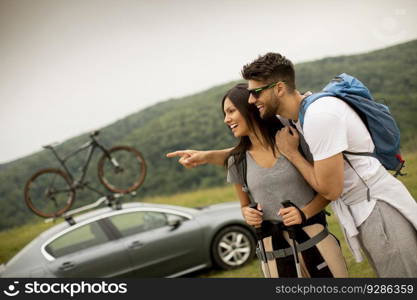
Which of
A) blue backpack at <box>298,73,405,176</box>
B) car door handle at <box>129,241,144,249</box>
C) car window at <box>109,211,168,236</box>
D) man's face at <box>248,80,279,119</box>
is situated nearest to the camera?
blue backpack at <box>298,73,405,176</box>

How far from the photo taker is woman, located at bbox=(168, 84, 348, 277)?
2234 mm

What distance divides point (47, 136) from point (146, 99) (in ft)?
15.1

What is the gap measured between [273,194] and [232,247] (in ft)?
12.8

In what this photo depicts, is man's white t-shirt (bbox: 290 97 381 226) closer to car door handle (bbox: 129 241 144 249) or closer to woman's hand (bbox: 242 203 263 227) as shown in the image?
woman's hand (bbox: 242 203 263 227)

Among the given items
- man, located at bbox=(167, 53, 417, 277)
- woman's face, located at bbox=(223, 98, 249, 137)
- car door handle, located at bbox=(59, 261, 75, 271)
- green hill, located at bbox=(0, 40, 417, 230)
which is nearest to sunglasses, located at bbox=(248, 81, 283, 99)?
man, located at bbox=(167, 53, 417, 277)

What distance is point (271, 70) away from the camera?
2.21 m

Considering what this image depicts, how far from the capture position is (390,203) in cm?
214

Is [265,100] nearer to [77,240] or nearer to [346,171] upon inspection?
[346,171]

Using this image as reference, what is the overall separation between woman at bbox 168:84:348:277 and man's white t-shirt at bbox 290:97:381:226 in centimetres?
19

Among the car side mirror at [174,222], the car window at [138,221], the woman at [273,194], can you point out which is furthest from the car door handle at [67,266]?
the woman at [273,194]

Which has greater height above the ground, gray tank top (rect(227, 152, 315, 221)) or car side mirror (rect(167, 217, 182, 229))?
gray tank top (rect(227, 152, 315, 221))

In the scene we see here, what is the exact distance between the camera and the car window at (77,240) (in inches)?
222

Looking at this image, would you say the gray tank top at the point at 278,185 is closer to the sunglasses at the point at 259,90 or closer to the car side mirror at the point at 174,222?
→ the sunglasses at the point at 259,90

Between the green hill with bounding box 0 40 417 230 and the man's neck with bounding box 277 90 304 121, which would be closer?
the man's neck with bounding box 277 90 304 121
